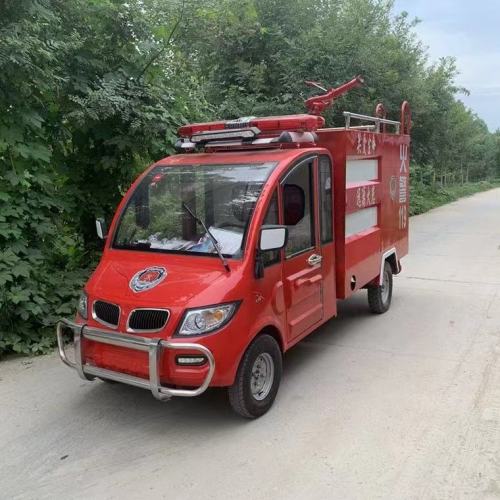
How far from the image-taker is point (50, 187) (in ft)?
19.4

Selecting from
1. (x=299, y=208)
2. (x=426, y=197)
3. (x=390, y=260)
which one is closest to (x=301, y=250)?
(x=299, y=208)

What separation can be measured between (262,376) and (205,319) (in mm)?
834

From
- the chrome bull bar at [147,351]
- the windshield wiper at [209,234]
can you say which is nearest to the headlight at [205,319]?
the chrome bull bar at [147,351]

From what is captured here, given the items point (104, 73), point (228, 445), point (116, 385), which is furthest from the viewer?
point (104, 73)

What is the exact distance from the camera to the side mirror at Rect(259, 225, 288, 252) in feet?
12.2

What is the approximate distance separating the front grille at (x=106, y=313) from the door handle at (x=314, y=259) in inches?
67.1

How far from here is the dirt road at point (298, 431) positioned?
10.6 feet

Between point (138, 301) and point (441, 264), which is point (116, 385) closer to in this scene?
point (138, 301)

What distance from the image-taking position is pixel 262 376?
4.13 metres

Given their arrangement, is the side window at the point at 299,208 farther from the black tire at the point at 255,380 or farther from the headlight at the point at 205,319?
the headlight at the point at 205,319

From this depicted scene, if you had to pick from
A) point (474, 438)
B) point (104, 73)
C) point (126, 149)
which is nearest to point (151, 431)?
point (474, 438)

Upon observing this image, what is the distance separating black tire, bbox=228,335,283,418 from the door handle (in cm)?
85

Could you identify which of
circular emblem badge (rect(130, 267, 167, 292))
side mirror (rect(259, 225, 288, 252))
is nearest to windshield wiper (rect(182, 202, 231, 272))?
side mirror (rect(259, 225, 288, 252))

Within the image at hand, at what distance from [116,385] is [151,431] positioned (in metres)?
0.90
